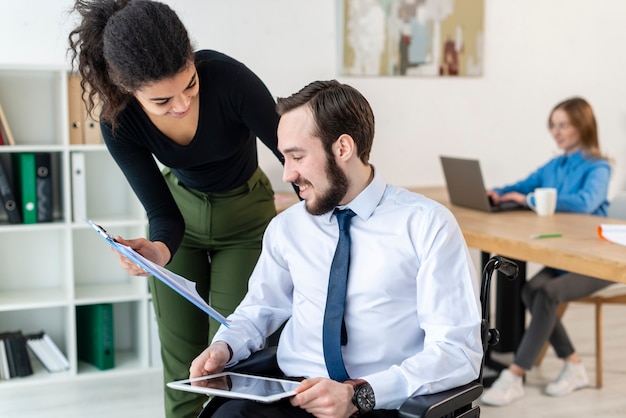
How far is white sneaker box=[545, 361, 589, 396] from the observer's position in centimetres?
338

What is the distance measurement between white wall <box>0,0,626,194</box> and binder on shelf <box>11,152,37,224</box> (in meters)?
0.53

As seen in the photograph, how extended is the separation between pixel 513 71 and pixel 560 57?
0.33 m

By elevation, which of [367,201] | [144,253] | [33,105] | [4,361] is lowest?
[4,361]

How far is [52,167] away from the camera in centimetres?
375

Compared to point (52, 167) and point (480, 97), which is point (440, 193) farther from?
point (52, 167)

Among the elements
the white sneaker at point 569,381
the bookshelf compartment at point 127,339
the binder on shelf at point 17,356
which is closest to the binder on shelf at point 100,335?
the bookshelf compartment at point 127,339

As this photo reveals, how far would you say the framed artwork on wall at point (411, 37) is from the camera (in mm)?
4242

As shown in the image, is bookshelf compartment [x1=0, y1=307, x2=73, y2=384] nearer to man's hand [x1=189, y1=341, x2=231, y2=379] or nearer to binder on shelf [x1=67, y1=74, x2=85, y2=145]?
binder on shelf [x1=67, y1=74, x2=85, y2=145]

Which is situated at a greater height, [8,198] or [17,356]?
[8,198]

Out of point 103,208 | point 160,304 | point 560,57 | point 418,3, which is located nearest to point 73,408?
point 103,208

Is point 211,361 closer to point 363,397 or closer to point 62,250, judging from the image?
point 363,397

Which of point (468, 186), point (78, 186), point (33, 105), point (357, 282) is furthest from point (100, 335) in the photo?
point (357, 282)

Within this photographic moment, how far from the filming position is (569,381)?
3.42 metres

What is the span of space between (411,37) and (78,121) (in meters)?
1.82
